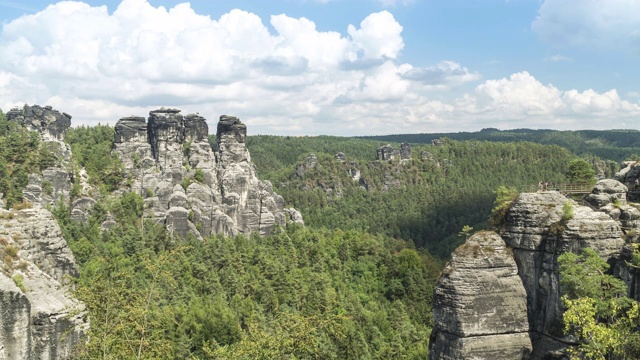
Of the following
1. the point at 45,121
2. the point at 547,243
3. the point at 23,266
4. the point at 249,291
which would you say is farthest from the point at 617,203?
the point at 45,121

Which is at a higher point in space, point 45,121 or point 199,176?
point 45,121

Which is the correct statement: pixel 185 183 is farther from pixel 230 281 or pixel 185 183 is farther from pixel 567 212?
pixel 567 212

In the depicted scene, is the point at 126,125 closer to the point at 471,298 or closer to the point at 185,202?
the point at 185,202

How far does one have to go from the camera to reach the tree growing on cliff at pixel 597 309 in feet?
74.6

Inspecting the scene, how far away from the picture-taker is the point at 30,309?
26906 millimetres

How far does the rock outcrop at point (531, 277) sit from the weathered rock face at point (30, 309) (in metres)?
19.4

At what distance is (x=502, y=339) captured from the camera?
1142 inches

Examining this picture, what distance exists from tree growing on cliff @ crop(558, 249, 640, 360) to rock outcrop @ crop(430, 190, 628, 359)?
1.19 metres

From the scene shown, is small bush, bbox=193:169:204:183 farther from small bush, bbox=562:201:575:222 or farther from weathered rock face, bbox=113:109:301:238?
small bush, bbox=562:201:575:222

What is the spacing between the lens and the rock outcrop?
93.1 feet

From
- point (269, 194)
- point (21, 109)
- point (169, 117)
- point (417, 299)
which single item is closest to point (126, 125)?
point (169, 117)

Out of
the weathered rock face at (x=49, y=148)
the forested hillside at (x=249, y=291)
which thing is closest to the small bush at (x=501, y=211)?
the forested hillside at (x=249, y=291)

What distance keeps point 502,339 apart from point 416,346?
3128 cm

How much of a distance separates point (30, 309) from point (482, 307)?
77.8 ft
